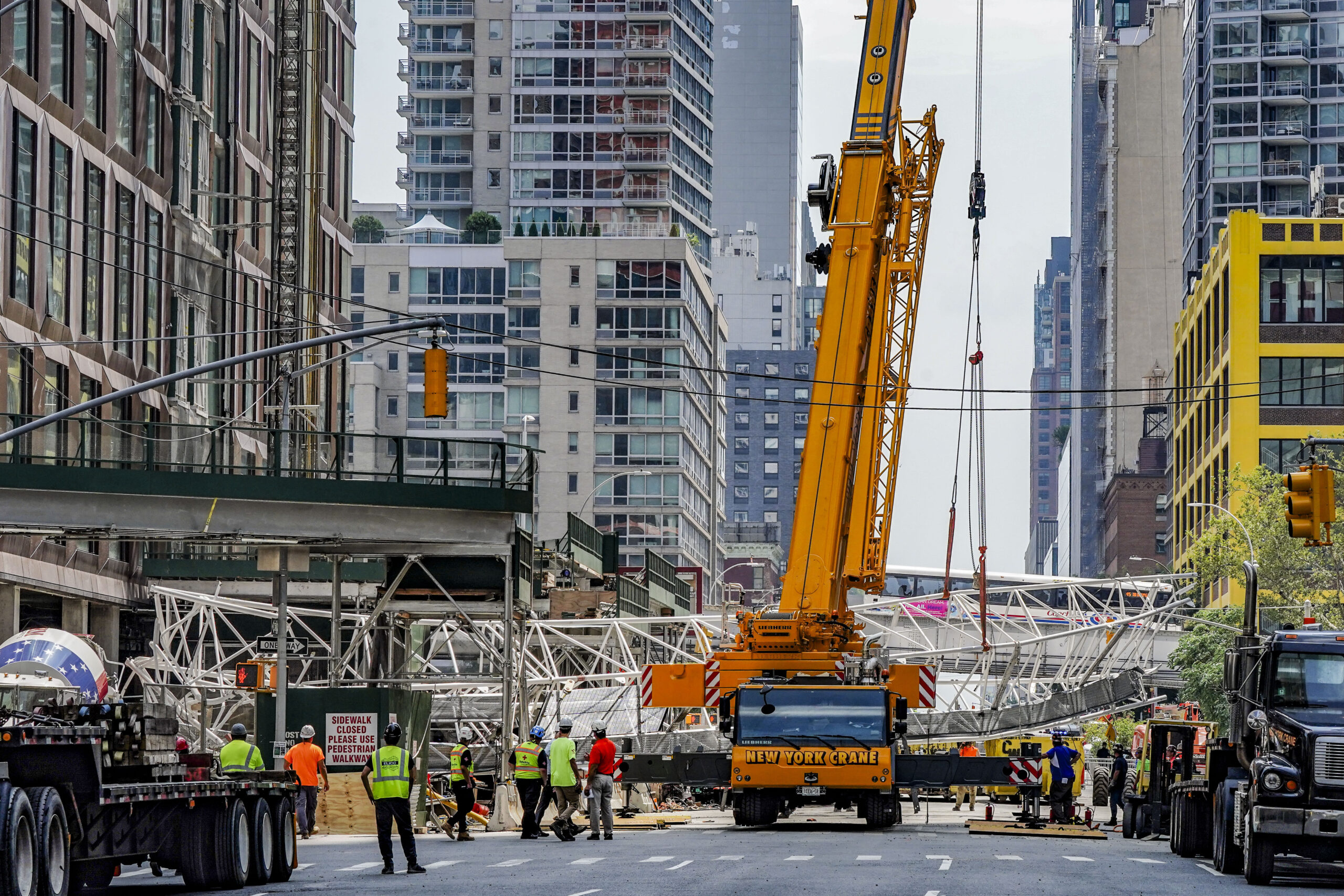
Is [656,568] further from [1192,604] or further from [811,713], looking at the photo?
[811,713]

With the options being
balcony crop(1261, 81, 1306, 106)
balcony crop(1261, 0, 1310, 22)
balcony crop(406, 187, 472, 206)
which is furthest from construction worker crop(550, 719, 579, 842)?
balcony crop(406, 187, 472, 206)

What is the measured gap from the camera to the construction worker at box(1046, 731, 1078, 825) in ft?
125

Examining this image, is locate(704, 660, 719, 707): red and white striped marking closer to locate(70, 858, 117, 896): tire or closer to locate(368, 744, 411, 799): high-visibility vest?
locate(368, 744, 411, 799): high-visibility vest

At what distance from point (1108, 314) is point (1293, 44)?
44915mm

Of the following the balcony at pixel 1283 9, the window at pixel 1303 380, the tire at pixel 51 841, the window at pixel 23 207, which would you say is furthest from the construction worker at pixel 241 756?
the balcony at pixel 1283 9

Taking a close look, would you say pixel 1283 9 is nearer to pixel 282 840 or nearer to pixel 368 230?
pixel 368 230

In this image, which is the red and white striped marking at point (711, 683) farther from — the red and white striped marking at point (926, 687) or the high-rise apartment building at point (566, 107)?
the high-rise apartment building at point (566, 107)

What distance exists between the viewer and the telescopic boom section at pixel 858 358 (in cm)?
3359

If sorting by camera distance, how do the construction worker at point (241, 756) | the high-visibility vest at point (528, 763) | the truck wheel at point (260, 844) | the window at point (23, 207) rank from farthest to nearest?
the window at point (23, 207), the high-visibility vest at point (528, 763), the construction worker at point (241, 756), the truck wheel at point (260, 844)

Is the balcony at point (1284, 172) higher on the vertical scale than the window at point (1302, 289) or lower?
higher

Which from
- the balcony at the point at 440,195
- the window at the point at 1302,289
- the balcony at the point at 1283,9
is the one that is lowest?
the window at the point at 1302,289

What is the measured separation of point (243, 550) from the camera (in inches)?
2111

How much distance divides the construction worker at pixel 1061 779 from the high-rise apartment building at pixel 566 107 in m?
100

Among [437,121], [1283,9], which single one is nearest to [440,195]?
[437,121]
